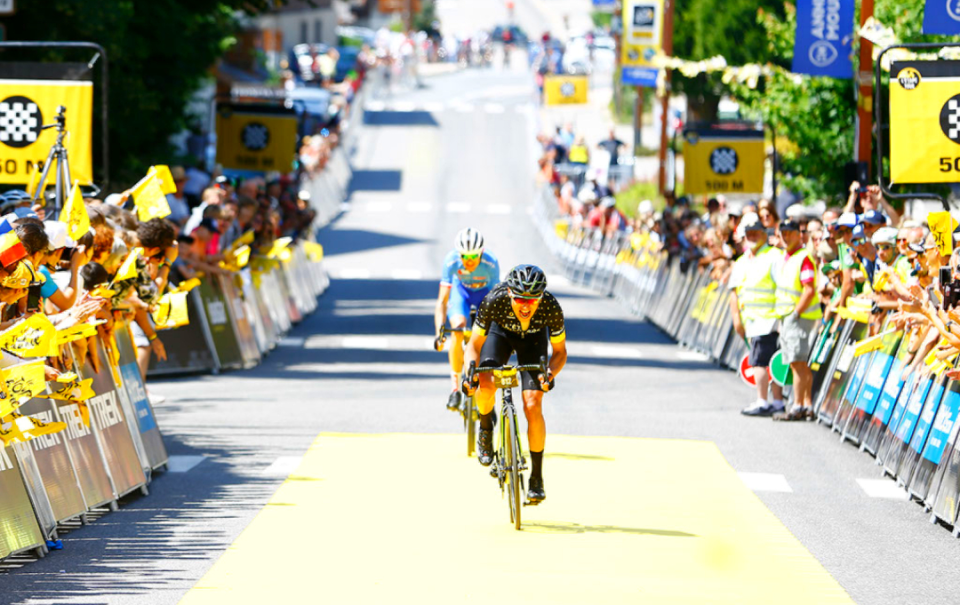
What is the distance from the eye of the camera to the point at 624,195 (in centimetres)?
5856

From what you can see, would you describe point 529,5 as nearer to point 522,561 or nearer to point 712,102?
point 712,102

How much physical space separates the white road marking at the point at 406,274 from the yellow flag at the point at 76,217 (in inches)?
1104

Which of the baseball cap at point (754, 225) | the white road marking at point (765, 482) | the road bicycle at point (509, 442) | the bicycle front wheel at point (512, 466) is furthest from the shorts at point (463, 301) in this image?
the baseball cap at point (754, 225)

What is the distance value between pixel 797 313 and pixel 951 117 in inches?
98.3

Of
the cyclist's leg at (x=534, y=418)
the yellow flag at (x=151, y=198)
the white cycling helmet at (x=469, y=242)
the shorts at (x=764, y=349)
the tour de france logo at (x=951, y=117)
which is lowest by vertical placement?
the shorts at (x=764, y=349)

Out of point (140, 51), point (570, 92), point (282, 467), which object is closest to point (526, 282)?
point (282, 467)

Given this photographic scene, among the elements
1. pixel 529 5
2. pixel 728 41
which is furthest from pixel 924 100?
pixel 529 5

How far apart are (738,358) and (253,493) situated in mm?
10705

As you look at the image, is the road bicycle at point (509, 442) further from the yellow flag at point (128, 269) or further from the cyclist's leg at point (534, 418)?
the yellow flag at point (128, 269)

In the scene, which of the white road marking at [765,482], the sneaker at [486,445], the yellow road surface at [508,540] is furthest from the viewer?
the white road marking at [765,482]

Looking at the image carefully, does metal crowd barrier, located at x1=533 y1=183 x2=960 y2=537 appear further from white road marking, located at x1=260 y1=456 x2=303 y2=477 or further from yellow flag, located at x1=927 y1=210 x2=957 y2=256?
white road marking, located at x1=260 y1=456 x2=303 y2=477

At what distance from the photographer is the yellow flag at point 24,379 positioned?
9805 mm

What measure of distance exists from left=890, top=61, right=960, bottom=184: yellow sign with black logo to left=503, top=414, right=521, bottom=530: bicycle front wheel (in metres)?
5.83

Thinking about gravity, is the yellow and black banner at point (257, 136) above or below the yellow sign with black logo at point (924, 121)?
below
